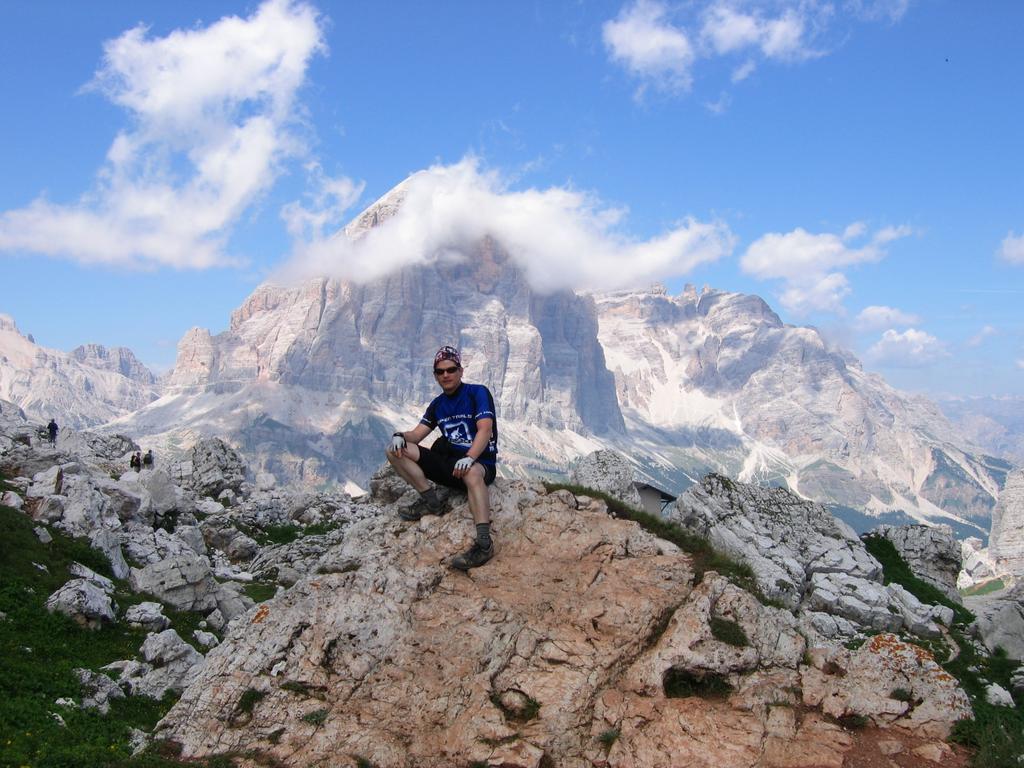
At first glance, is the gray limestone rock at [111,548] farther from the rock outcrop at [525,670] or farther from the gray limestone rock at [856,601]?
the gray limestone rock at [856,601]

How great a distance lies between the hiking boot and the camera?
1349 centimetres

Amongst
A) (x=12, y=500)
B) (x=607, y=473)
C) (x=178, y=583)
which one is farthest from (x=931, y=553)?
(x=12, y=500)

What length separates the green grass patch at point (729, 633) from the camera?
454 inches

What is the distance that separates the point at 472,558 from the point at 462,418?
2792 mm

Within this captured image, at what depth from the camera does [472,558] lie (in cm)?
1356

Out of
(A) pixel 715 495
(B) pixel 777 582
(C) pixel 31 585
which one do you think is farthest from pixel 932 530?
(C) pixel 31 585

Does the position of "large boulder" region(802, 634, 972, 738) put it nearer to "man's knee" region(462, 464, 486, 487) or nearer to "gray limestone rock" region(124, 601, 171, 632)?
"man's knee" region(462, 464, 486, 487)

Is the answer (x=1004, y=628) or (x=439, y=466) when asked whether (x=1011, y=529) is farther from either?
(x=439, y=466)

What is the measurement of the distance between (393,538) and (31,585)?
453 inches

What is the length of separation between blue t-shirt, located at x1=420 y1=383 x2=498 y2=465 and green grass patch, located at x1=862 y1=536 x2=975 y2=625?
27469mm

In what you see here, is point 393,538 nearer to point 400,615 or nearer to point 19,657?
point 400,615

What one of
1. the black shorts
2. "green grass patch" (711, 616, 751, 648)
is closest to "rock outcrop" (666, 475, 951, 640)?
the black shorts

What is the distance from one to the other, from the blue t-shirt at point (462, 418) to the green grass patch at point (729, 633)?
5216 mm

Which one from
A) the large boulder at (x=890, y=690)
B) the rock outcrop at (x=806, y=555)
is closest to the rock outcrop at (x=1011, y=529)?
the rock outcrop at (x=806, y=555)
